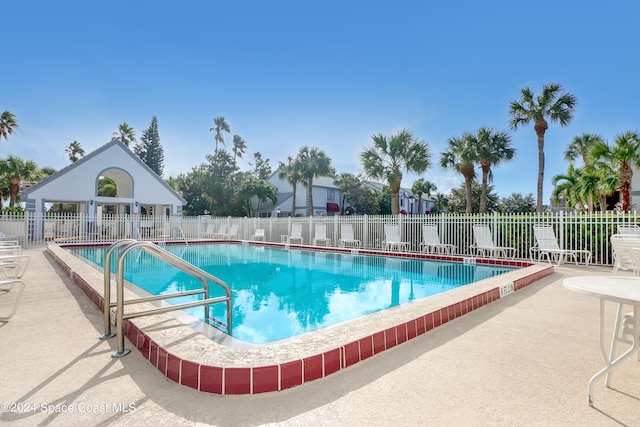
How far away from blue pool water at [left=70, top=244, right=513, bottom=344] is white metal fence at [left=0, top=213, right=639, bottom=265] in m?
2.33

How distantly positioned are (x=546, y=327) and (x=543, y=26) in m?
12.5

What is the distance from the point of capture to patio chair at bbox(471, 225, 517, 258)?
437 inches

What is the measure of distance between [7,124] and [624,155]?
138 ft

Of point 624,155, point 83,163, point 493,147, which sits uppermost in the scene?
point 493,147

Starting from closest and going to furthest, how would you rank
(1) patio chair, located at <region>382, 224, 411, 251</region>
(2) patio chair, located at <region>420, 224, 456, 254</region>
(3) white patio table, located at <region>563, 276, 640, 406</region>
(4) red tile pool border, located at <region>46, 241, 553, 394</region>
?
(3) white patio table, located at <region>563, 276, 640, 406</region> < (4) red tile pool border, located at <region>46, 241, 553, 394</region> < (2) patio chair, located at <region>420, 224, 456, 254</region> < (1) patio chair, located at <region>382, 224, 411, 251</region>

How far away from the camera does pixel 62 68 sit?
13281 mm

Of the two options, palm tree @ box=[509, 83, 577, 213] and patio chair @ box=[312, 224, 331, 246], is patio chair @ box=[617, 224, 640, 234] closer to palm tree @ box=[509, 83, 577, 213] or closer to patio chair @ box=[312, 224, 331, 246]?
palm tree @ box=[509, 83, 577, 213]

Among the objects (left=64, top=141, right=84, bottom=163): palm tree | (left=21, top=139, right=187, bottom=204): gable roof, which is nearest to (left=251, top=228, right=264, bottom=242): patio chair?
(left=21, top=139, right=187, bottom=204): gable roof

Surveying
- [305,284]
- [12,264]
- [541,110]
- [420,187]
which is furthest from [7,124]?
[420,187]

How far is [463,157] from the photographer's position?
64.4 feet

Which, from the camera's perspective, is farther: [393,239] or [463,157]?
[463,157]

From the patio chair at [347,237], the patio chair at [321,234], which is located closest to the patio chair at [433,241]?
the patio chair at [347,237]

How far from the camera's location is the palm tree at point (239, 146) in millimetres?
44688

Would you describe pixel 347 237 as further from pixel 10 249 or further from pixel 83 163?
pixel 83 163
